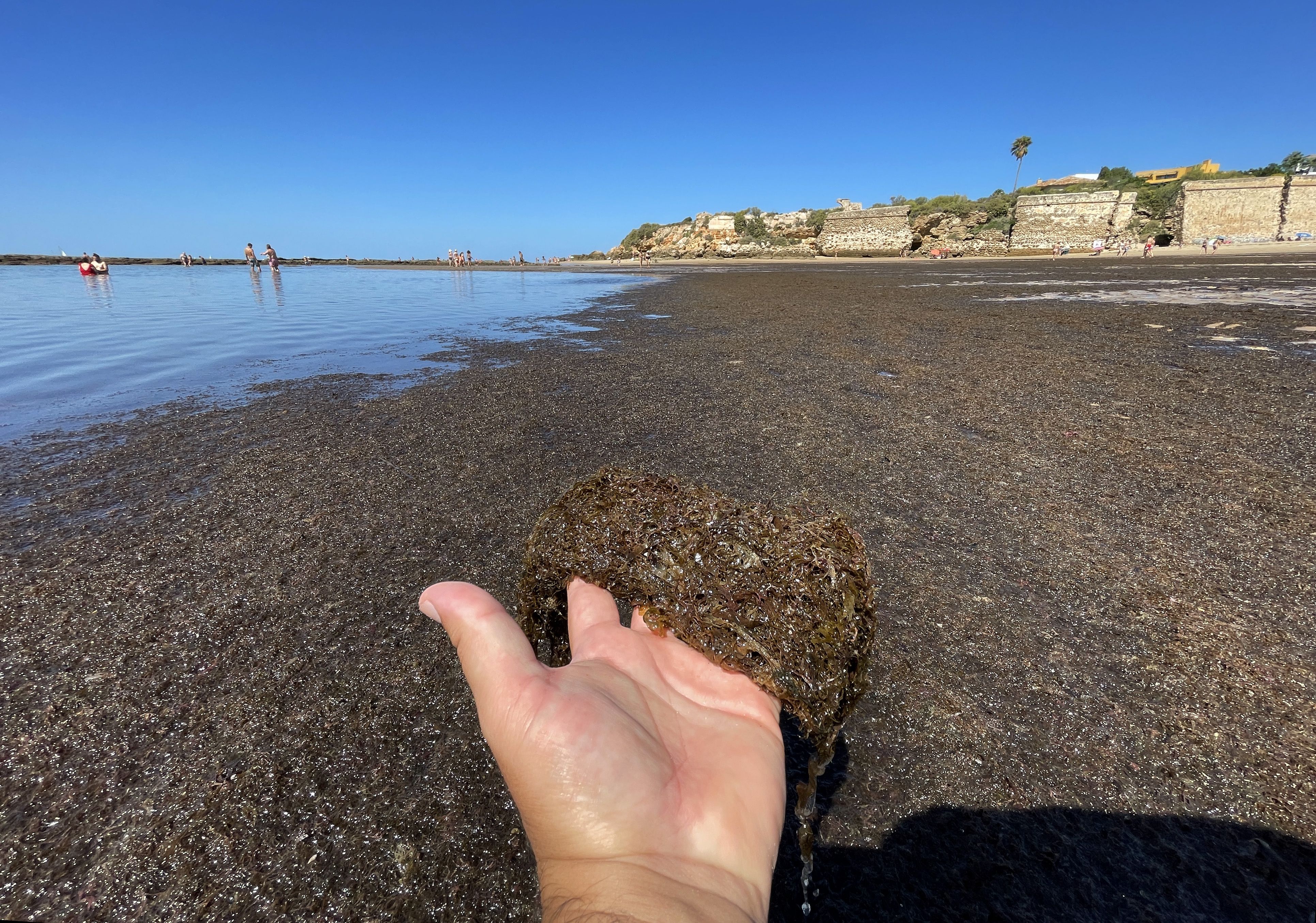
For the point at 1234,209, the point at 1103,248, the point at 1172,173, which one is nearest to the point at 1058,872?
the point at 1103,248

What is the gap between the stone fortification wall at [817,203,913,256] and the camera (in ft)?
219

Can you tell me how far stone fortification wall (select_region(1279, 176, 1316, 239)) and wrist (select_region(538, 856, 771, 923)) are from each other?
277 feet

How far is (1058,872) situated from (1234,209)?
8147cm

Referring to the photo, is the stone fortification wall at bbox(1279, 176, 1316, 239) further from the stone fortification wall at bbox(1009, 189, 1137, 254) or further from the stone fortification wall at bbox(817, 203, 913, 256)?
the stone fortification wall at bbox(817, 203, 913, 256)

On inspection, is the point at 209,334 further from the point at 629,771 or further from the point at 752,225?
the point at 752,225

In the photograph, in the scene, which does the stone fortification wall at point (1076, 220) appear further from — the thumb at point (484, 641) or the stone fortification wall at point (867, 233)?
the thumb at point (484, 641)

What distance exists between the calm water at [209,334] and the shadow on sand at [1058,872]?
30.0ft

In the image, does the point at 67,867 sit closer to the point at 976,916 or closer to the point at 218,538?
the point at 218,538

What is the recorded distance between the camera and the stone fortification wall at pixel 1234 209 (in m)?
53.4

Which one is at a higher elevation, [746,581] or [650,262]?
[650,262]

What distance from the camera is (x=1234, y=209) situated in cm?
5412

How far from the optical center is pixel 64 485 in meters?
4.87

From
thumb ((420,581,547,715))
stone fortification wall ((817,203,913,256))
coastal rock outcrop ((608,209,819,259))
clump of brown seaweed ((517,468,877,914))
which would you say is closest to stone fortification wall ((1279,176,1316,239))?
stone fortification wall ((817,203,913,256))

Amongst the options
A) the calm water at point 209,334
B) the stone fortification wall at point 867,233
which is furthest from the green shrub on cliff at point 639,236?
the calm water at point 209,334
